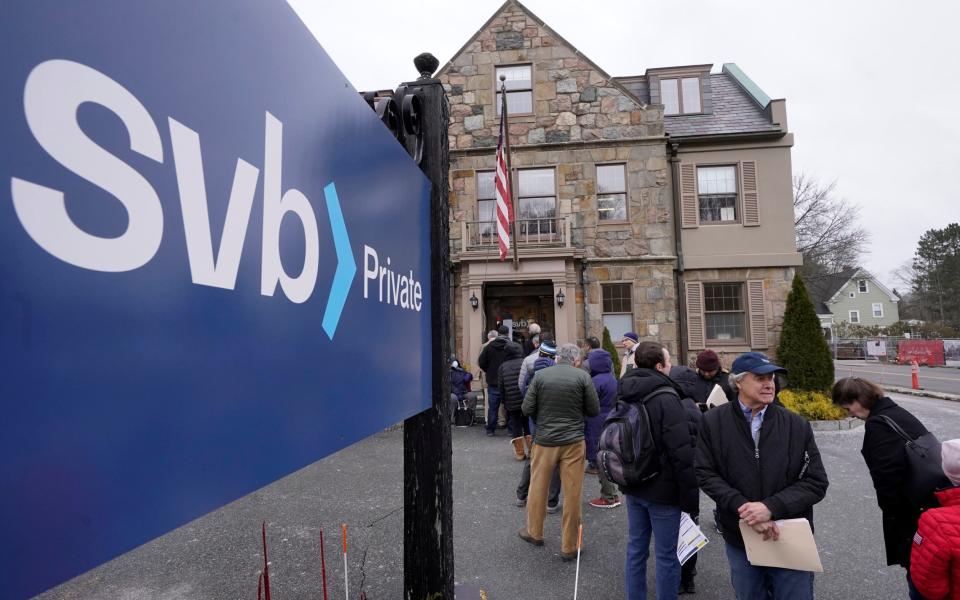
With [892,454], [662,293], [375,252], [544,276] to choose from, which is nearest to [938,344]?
[662,293]

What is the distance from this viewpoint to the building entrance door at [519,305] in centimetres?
1291

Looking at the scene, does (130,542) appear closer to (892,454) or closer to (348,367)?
(348,367)

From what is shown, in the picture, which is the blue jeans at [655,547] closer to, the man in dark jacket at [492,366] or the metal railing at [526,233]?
the man in dark jacket at [492,366]

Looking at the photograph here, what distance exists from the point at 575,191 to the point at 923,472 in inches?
417

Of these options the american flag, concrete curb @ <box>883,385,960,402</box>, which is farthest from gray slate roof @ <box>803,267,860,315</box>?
the american flag

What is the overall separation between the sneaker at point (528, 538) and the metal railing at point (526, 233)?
27.5 feet

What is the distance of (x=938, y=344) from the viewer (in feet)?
84.0

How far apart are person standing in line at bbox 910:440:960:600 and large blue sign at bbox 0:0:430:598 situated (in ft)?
8.44

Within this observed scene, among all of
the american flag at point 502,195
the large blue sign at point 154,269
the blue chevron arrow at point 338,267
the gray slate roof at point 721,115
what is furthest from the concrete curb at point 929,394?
the large blue sign at point 154,269

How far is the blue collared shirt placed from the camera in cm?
271

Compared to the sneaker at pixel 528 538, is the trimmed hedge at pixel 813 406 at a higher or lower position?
higher

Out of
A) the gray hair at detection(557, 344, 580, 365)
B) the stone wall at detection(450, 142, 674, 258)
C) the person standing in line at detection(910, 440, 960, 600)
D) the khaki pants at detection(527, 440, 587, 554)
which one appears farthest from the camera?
the stone wall at detection(450, 142, 674, 258)

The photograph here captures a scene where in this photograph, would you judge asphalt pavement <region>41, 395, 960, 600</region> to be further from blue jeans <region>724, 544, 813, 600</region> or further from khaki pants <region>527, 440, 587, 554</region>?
blue jeans <region>724, 544, 813, 600</region>

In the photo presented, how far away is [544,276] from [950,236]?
52635 millimetres
